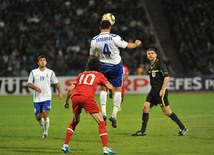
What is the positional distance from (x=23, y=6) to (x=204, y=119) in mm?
23667

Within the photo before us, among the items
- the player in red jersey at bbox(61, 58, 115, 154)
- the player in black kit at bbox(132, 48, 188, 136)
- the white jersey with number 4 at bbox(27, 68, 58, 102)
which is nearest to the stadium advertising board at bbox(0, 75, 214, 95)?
the white jersey with number 4 at bbox(27, 68, 58, 102)

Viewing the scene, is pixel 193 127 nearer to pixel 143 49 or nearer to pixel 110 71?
pixel 110 71

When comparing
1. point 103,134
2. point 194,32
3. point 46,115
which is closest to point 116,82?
point 46,115

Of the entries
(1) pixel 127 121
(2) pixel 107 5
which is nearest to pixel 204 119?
(1) pixel 127 121

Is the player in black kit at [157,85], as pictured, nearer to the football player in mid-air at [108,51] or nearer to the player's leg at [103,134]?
the football player in mid-air at [108,51]

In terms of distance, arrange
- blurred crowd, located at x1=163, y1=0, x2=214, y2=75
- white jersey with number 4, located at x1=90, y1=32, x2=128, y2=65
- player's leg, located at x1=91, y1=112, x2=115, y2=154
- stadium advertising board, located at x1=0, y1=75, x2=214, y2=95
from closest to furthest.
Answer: player's leg, located at x1=91, y1=112, x2=115, y2=154
white jersey with number 4, located at x1=90, y1=32, x2=128, y2=65
stadium advertising board, located at x1=0, y1=75, x2=214, y2=95
blurred crowd, located at x1=163, y1=0, x2=214, y2=75

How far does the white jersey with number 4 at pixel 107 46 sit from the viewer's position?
14.7 metres

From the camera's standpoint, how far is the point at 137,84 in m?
37.7

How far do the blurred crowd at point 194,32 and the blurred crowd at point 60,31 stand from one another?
1.99 metres

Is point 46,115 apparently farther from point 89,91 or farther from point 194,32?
point 194,32

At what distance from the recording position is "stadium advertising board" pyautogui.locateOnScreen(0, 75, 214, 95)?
37.0 meters

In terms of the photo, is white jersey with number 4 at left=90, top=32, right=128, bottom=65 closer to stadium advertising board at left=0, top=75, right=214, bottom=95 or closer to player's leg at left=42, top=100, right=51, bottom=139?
player's leg at left=42, top=100, right=51, bottom=139

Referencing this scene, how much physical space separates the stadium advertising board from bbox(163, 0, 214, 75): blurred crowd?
2.33ft

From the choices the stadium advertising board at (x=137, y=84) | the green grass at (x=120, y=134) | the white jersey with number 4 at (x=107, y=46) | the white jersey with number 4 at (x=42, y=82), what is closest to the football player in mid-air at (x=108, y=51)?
the white jersey with number 4 at (x=107, y=46)
